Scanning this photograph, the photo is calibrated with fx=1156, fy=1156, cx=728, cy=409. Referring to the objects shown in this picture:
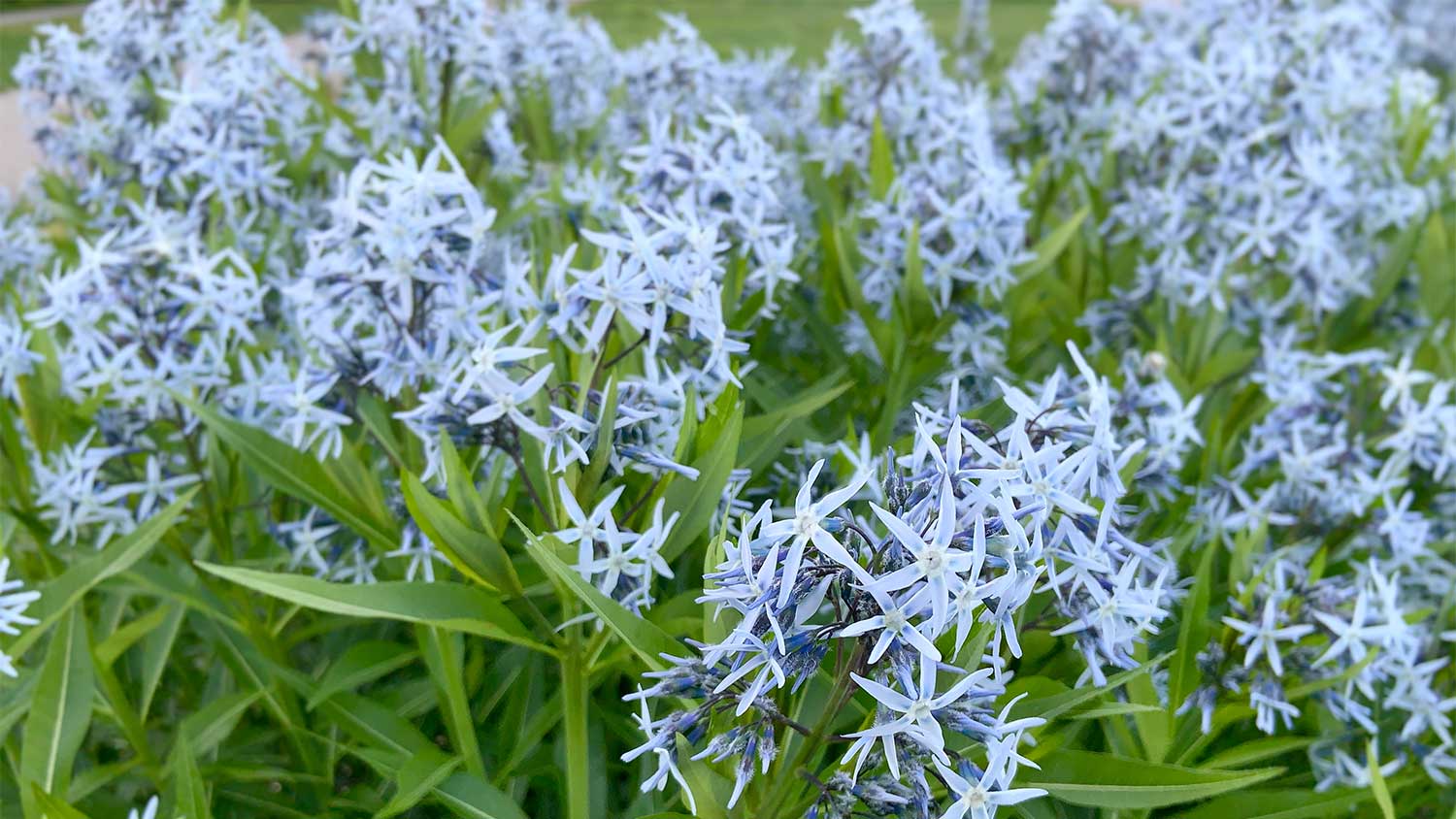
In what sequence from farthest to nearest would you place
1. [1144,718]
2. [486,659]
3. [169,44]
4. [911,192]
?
[169,44] < [911,192] < [486,659] < [1144,718]

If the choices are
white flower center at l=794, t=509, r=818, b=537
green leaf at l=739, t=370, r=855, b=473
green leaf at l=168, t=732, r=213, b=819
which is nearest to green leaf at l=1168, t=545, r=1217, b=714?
green leaf at l=739, t=370, r=855, b=473

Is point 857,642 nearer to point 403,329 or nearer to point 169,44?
point 403,329

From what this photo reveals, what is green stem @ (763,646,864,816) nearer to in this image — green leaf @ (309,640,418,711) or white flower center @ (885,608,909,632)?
white flower center @ (885,608,909,632)

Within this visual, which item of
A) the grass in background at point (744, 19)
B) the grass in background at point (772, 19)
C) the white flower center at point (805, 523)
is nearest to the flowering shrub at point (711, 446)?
the white flower center at point (805, 523)

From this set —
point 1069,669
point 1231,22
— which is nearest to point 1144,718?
point 1069,669

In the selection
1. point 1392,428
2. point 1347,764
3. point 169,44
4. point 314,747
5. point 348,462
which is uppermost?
point 169,44

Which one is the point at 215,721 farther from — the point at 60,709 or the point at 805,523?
the point at 805,523

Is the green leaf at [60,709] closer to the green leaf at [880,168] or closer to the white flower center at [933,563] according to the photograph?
the white flower center at [933,563]
